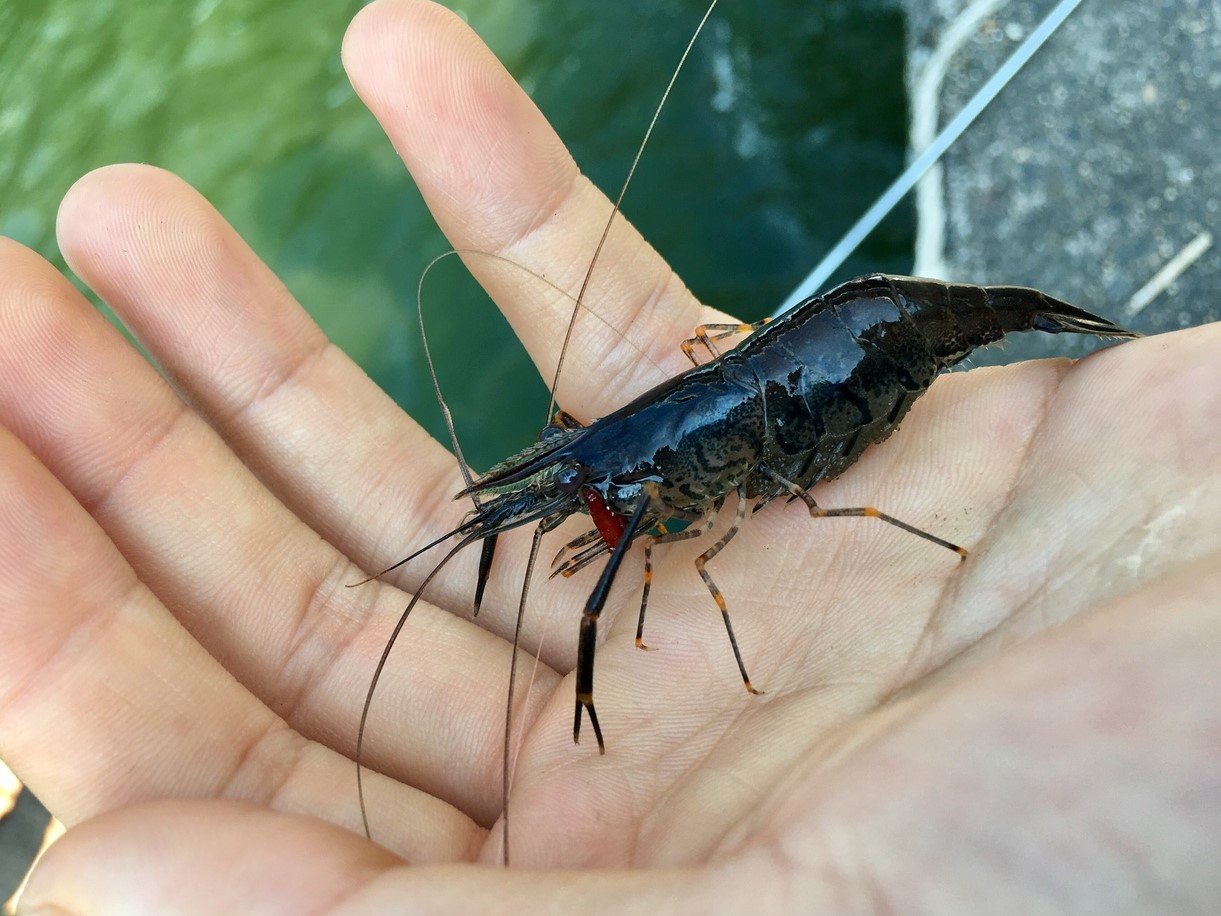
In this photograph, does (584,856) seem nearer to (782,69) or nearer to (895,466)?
(895,466)

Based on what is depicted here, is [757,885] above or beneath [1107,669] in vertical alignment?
above

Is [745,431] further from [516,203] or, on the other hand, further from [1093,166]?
[1093,166]

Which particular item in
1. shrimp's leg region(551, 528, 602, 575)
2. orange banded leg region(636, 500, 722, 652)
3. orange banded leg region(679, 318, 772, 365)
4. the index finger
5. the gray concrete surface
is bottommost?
the gray concrete surface

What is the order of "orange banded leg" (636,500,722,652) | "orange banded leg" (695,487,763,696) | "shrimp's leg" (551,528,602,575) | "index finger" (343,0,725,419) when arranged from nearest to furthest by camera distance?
"orange banded leg" (695,487,763,696) → "orange banded leg" (636,500,722,652) → "shrimp's leg" (551,528,602,575) → "index finger" (343,0,725,419)

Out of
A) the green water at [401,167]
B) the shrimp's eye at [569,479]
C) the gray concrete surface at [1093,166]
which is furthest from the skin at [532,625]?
the gray concrete surface at [1093,166]

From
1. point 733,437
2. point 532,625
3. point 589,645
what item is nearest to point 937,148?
point 733,437

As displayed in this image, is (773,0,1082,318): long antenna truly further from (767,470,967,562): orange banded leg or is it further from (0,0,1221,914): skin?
(767,470,967,562): orange banded leg

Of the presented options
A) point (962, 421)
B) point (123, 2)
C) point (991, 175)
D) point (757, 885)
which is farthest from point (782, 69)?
point (757, 885)

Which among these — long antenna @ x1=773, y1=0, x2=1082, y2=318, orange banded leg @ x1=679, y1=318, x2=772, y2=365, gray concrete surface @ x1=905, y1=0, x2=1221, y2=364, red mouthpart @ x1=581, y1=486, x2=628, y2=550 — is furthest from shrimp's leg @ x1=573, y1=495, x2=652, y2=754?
gray concrete surface @ x1=905, y1=0, x2=1221, y2=364
